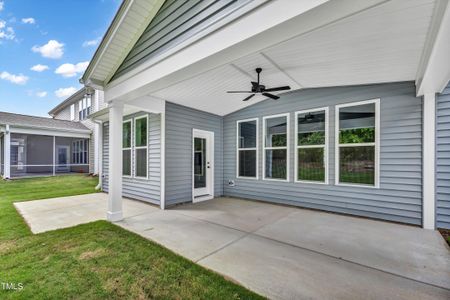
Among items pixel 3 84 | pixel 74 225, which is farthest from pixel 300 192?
pixel 3 84

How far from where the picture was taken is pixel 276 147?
19.6 ft

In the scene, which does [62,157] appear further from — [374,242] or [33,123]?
[374,242]

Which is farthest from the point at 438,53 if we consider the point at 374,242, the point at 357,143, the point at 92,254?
the point at 92,254

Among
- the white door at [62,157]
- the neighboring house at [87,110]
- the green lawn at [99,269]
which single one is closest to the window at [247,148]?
the green lawn at [99,269]

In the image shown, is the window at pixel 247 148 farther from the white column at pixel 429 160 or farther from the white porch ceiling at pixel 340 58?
the white column at pixel 429 160

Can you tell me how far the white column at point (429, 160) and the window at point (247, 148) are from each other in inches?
148

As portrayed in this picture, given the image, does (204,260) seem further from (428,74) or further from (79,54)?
A: (79,54)

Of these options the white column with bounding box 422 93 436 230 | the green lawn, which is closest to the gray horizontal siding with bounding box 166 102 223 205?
the green lawn

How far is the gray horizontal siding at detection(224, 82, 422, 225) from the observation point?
4074mm

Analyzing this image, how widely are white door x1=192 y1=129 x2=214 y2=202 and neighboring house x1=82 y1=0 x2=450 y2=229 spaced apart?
0.03m

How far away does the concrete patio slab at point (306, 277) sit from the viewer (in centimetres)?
205

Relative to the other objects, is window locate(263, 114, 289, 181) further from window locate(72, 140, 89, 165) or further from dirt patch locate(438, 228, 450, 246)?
window locate(72, 140, 89, 165)

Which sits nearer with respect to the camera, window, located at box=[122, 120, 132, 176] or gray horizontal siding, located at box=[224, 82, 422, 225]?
gray horizontal siding, located at box=[224, 82, 422, 225]

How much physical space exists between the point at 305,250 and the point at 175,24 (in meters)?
3.76
